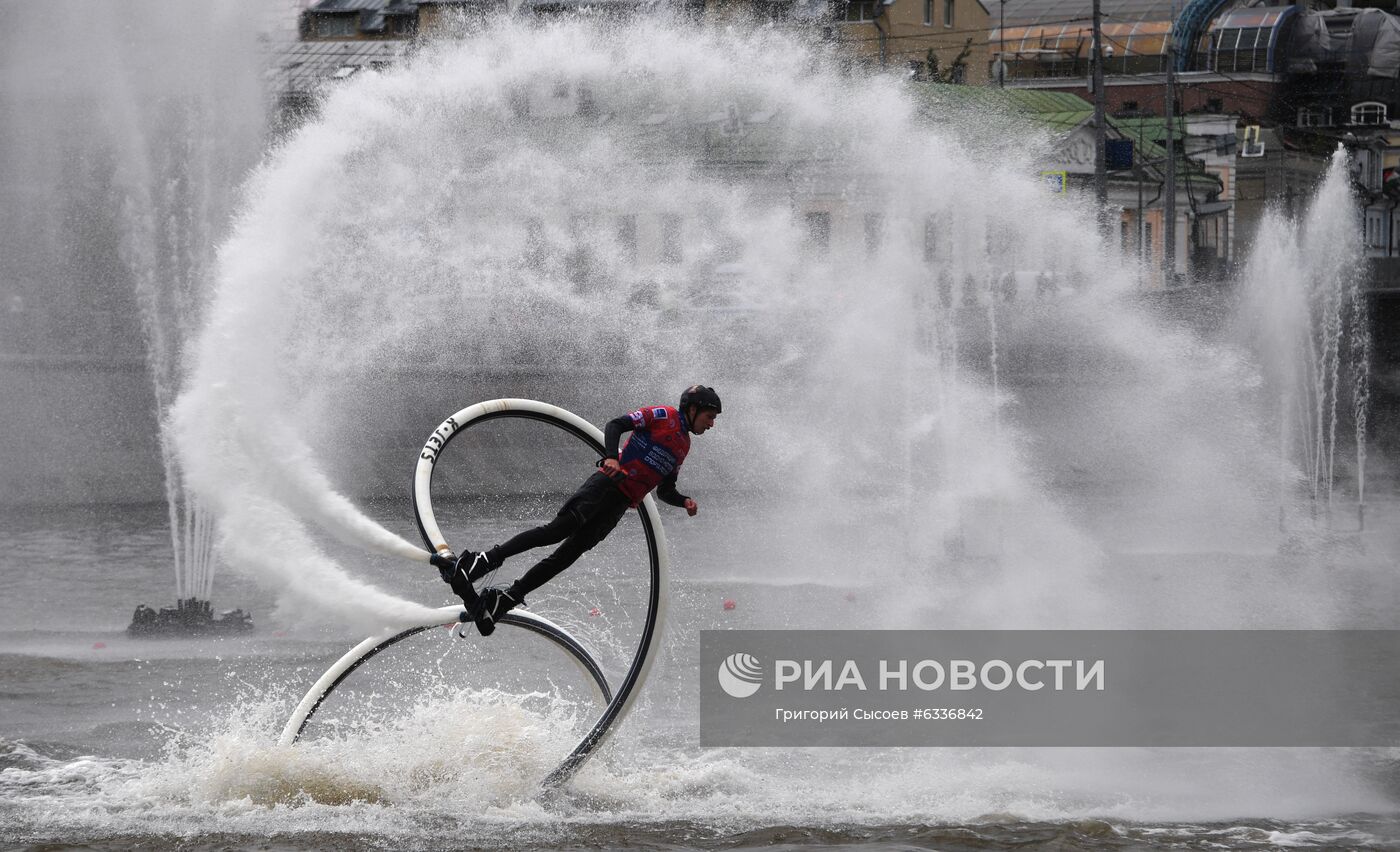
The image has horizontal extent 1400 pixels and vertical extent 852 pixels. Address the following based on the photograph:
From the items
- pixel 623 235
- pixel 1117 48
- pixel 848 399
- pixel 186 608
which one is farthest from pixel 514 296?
pixel 1117 48

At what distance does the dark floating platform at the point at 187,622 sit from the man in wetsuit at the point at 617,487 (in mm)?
7068

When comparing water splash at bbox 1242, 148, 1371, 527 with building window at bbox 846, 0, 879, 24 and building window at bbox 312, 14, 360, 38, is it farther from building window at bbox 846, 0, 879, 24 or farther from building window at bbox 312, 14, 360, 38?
building window at bbox 312, 14, 360, 38

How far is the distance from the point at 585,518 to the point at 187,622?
25.3ft

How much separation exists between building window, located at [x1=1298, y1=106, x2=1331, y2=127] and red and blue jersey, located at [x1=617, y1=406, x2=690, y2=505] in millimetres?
64484

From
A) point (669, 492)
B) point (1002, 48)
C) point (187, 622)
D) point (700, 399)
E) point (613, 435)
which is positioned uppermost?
point (1002, 48)

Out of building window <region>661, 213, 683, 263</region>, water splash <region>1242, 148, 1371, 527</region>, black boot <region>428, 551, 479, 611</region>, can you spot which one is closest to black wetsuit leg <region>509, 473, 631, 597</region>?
black boot <region>428, 551, 479, 611</region>

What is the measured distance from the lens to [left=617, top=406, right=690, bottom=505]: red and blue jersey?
10180 mm

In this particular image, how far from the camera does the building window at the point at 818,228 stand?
2826 cm

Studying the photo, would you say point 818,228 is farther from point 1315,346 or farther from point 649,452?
point 649,452

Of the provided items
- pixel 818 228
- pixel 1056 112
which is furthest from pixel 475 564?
pixel 1056 112

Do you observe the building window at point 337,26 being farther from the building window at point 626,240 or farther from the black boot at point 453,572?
the black boot at point 453,572

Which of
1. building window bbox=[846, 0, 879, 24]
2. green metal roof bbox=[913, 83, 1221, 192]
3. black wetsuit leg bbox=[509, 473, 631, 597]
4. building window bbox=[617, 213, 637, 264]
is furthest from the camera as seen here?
building window bbox=[846, 0, 879, 24]

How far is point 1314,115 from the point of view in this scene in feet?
225

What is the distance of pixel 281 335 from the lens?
1512cm
